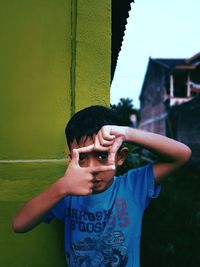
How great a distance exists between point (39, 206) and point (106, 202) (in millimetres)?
338

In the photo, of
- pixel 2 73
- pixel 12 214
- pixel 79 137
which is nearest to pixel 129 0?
pixel 2 73

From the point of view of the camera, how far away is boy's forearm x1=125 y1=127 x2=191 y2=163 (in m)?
1.49

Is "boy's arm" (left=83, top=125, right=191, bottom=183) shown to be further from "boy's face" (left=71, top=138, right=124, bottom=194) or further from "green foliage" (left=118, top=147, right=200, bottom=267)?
"green foliage" (left=118, top=147, right=200, bottom=267)

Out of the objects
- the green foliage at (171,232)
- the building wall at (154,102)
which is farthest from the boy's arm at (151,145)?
the building wall at (154,102)

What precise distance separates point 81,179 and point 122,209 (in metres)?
0.37

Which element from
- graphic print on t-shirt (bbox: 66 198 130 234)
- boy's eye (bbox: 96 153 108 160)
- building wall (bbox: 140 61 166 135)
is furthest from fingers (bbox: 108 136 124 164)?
building wall (bbox: 140 61 166 135)

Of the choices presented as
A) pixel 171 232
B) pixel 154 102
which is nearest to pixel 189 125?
pixel 154 102

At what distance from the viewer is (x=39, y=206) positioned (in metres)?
1.43

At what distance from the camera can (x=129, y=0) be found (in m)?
3.03

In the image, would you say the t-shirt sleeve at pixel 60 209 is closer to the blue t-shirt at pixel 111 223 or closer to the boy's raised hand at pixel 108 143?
the blue t-shirt at pixel 111 223

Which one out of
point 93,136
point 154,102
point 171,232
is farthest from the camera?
point 154,102

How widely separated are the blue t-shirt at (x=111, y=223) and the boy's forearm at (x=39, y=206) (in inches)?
7.6

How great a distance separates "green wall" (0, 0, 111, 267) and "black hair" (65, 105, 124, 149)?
0.36 meters

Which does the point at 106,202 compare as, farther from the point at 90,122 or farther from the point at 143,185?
the point at 90,122
